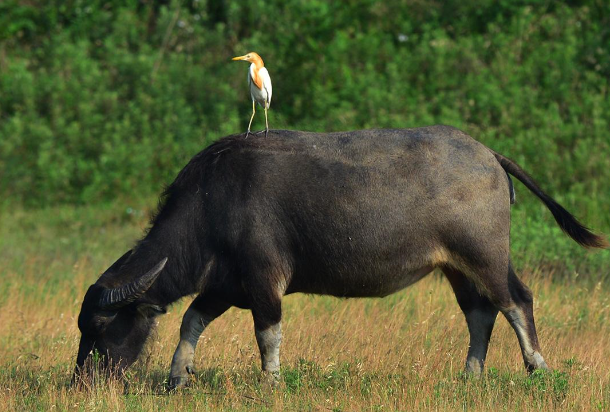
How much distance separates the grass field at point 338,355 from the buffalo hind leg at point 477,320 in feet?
0.54

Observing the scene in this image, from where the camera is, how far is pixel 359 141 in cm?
655

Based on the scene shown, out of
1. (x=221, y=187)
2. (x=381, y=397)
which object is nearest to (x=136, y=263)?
(x=221, y=187)

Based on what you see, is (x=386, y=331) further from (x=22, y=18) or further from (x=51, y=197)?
(x=22, y=18)

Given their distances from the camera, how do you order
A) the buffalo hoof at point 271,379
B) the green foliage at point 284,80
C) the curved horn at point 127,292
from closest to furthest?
the curved horn at point 127,292 < the buffalo hoof at point 271,379 < the green foliage at point 284,80

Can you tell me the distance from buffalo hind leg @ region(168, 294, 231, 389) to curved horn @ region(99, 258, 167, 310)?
548mm

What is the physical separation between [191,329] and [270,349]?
2.05 ft

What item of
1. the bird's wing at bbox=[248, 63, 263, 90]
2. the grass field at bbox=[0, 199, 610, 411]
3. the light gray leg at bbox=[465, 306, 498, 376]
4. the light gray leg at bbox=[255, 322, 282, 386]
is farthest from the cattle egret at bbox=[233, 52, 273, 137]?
the light gray leg at bbox=[465, 306, 498, 376]

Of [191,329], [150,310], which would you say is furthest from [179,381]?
[150,310]

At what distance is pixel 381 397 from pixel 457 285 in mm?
1273

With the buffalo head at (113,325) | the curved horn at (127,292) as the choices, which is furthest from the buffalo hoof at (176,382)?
the curved horn at (127,292)

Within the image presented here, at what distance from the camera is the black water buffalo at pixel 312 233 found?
6.35 meters

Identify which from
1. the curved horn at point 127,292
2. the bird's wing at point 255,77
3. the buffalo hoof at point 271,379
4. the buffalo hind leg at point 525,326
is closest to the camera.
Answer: the curved horn at point 127,292

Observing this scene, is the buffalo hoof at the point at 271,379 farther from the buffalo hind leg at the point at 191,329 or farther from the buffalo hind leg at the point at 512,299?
the buffalo hind leg at the point at 512,299

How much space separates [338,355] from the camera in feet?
23.3
